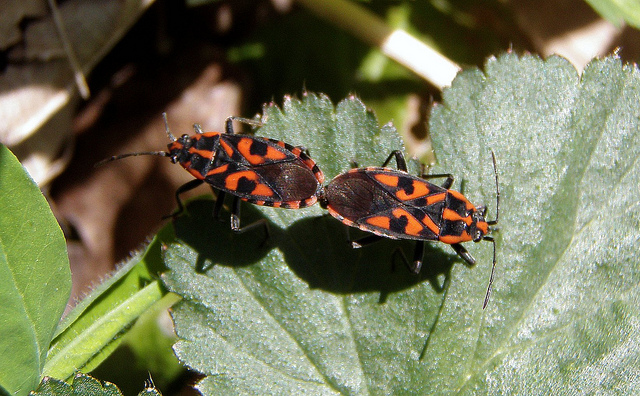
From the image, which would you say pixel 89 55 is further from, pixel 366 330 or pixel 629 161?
pixel 629 161

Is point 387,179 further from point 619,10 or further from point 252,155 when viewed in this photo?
point 619,10

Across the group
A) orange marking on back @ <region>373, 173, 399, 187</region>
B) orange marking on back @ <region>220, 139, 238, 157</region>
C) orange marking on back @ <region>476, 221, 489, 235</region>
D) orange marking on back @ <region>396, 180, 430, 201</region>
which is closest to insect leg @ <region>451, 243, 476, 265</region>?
orange marking on back @ <region>476, 221, 489, 235</region>

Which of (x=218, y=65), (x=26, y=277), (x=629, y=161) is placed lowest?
(x=26, y=277)

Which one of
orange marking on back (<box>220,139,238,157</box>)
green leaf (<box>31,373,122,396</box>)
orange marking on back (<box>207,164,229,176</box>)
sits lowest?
green leaf (<box>31,373,122,396</box>)

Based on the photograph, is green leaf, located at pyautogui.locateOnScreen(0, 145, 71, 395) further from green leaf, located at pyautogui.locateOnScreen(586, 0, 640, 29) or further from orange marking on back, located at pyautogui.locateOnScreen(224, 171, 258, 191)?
green leaf, located at pyautogui.locateOnScreen(586, 0, 640, 29)

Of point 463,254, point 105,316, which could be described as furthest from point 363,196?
point 105,316

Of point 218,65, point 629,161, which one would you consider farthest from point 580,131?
point 218,65
